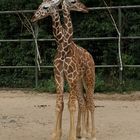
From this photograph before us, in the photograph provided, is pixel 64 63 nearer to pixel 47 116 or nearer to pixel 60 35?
pixel 60 35

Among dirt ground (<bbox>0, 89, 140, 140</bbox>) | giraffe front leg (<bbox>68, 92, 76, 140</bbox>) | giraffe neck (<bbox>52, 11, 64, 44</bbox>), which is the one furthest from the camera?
dirt ground (<bbox>0, 89, 140, 140</bbox>)

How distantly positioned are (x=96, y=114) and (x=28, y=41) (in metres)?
4.28

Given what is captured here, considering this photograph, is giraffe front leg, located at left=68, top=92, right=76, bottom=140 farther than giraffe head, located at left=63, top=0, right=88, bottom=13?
No

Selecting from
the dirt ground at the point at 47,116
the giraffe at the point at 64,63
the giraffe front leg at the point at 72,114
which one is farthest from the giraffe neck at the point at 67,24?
the dirt ground at the point at 47,116

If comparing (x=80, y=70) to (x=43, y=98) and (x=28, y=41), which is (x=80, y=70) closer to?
(x=43, y=98)

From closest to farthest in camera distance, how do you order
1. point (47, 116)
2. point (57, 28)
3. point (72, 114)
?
point (72, 114) → point (57, 28) → point (47, 116)

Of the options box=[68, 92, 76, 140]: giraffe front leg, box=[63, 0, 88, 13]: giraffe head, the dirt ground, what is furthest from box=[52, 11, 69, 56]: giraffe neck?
the dirt ground

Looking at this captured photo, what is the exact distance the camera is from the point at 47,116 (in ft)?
30.0

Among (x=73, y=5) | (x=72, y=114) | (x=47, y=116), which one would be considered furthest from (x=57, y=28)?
(x=47, y=116)

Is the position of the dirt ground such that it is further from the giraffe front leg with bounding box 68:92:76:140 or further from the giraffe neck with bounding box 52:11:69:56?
the giraffe neck with bounding box 52:11:69:56

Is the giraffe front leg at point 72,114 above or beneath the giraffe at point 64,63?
beneath

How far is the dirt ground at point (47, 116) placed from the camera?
24.7ft

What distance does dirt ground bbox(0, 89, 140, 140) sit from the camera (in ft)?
24.7

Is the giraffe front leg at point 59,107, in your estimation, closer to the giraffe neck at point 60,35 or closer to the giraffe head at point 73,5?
the giraffe neck at point 60,35
